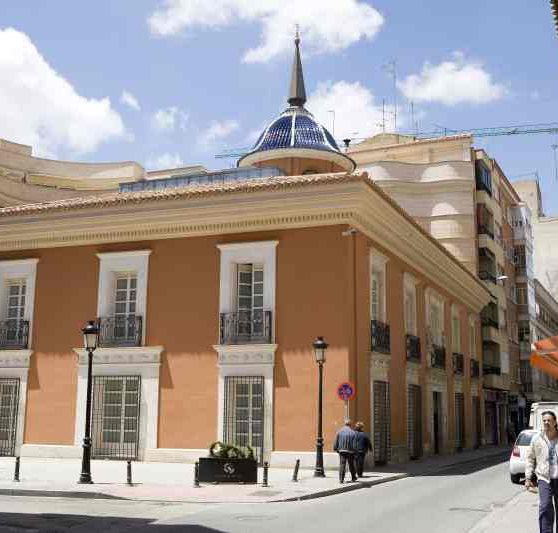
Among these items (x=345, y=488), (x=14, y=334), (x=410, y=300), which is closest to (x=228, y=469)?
(x=345, y=488)

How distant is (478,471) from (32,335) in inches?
524

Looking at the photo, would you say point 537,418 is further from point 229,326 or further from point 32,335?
point 32,335

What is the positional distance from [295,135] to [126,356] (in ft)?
39.5

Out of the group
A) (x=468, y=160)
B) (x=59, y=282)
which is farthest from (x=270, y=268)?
(x=468, y=160)

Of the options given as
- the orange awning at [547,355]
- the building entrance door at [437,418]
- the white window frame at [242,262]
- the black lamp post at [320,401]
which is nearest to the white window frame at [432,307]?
the building entrance door at [437,418]

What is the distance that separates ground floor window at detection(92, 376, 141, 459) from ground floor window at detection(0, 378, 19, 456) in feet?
8.80

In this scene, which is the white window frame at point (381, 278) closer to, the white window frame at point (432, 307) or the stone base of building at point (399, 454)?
the stone base of building at point (399, 454)

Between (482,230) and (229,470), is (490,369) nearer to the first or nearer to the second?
(482,230)

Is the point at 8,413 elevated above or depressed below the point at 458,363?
below

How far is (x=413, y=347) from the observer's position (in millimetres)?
25344

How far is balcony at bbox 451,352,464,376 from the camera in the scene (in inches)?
1238

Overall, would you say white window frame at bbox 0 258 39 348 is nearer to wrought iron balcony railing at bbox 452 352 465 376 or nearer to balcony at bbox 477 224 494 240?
wrought iron balcony railing at bbox 452 352 465 376

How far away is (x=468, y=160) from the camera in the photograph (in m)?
44.6

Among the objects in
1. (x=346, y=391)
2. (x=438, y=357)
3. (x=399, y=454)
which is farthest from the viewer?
(x=438, y=357)
